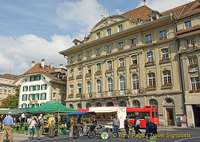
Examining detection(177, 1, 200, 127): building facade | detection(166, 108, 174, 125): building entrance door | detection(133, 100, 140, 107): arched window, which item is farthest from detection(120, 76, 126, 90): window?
detection(177, 1, 200, 127): building facade

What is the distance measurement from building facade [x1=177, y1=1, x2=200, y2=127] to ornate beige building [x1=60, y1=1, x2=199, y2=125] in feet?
3.51

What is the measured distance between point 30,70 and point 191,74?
4006 centimetres

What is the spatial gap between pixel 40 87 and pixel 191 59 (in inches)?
1347

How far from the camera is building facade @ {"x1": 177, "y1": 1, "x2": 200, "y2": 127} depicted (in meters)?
26.4

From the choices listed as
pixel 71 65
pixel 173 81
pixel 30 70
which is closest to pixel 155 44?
pixel 173 81

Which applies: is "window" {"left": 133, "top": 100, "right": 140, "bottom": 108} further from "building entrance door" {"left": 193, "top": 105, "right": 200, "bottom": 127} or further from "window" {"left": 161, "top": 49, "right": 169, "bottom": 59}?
"building entrance door" {"left": 193, "top": 105, "right": 200, "bottom": 127}

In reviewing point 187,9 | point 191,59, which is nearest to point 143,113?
point 191,59

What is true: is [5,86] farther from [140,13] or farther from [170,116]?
[170,116]

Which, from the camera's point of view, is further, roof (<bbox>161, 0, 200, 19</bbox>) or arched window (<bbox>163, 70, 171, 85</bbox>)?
arched window (<bbox>163, 70, 171, 85</bbox>)

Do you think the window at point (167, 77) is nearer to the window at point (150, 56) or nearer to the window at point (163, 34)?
the window at point (150, 56)

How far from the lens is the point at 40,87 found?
48.2 metres

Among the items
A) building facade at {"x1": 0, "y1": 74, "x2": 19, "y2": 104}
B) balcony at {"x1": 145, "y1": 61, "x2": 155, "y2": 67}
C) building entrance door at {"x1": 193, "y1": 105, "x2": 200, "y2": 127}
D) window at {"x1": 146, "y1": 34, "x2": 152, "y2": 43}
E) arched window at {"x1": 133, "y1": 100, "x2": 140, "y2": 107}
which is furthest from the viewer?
building facade at {"x1": 0, "y1": 74, "x2": 19, "y2": 104}

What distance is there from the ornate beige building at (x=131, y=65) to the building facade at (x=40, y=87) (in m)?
5.82

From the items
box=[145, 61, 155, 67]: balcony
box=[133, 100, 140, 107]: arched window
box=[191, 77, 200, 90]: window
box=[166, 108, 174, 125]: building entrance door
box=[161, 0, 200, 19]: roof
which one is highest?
box=[161, 0, 200, 19]: roof
